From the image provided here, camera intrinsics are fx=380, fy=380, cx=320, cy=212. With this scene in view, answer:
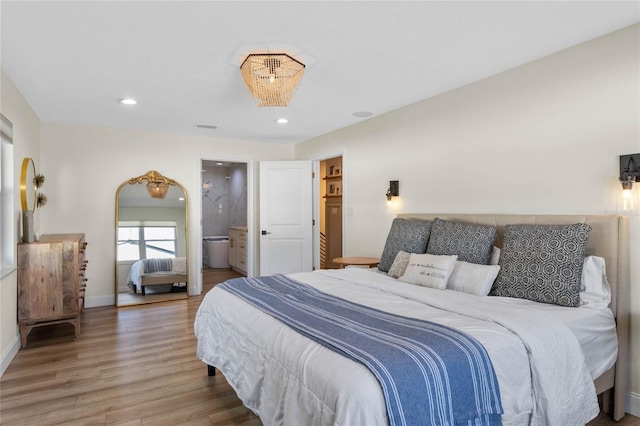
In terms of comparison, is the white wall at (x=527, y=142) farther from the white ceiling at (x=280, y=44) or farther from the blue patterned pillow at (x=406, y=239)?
the blue patterned pillow at (x=406, y=239)

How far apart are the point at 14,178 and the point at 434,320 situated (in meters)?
3.60

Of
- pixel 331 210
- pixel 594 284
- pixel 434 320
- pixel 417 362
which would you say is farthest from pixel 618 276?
pixel 331 210

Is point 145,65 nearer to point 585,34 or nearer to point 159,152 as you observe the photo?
point 159,152

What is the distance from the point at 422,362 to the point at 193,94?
315cm

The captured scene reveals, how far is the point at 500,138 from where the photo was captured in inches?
121

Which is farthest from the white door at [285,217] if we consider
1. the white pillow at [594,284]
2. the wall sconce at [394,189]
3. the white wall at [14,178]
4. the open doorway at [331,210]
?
the white pillow at [594,284]

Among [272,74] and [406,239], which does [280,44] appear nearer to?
[272,74]

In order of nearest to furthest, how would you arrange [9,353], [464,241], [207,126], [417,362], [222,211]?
[417,362] → [464,241] → [9,353] → [207,126] → [222,211]

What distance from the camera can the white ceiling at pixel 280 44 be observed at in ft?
6.88

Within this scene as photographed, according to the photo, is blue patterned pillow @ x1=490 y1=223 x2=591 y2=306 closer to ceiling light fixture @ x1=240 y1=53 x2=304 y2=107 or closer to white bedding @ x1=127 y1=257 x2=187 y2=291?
ceiling light fixture @ x1=240 y1=53 x2=304 y2=107

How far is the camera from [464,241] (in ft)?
9.73

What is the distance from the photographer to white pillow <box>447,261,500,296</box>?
2609 mm

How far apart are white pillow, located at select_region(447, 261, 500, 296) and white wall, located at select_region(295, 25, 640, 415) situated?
60cm

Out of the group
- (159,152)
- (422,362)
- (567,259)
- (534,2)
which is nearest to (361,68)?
(534,2)
